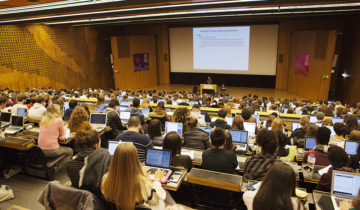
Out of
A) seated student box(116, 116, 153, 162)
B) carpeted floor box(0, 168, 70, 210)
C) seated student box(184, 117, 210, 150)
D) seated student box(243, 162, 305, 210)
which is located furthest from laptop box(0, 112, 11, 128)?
seated student box(243, 162, 305, 210)

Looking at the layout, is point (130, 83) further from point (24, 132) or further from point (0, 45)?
point (24, 132)

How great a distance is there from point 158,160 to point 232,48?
564 inches

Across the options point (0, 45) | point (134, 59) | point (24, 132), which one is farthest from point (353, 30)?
point (0, 45)

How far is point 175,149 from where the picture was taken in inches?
138

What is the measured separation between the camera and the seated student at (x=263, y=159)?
122 inches

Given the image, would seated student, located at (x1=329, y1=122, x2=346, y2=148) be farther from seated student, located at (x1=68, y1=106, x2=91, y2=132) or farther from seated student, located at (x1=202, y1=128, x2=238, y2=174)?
seated student, located at (x1=68, y1=106, x2=91, y2=132)

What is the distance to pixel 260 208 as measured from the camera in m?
2.08

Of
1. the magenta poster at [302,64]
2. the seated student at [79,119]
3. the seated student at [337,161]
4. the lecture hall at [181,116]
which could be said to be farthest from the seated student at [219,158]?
the magenta poster at [302,64]

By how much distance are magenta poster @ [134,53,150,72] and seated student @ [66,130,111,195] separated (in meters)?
15.4

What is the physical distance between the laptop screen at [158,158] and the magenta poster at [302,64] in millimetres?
13260

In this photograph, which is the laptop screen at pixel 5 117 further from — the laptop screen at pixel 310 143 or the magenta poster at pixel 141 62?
the magenta poster at pixel 141 62

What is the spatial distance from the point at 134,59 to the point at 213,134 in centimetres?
1538

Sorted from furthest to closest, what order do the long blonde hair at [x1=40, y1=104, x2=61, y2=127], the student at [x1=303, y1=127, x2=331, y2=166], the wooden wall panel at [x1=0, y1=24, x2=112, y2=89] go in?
the wooden wall panel at [x1=0, y1=24, x2=112, y2=89] → the long blonde hair at [x1=40, y1=104, x2=61, y2=127] → the student at [x1=303, y1=127, x2=331, y2=166]

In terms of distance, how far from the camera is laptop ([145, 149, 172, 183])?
3.38 meters
